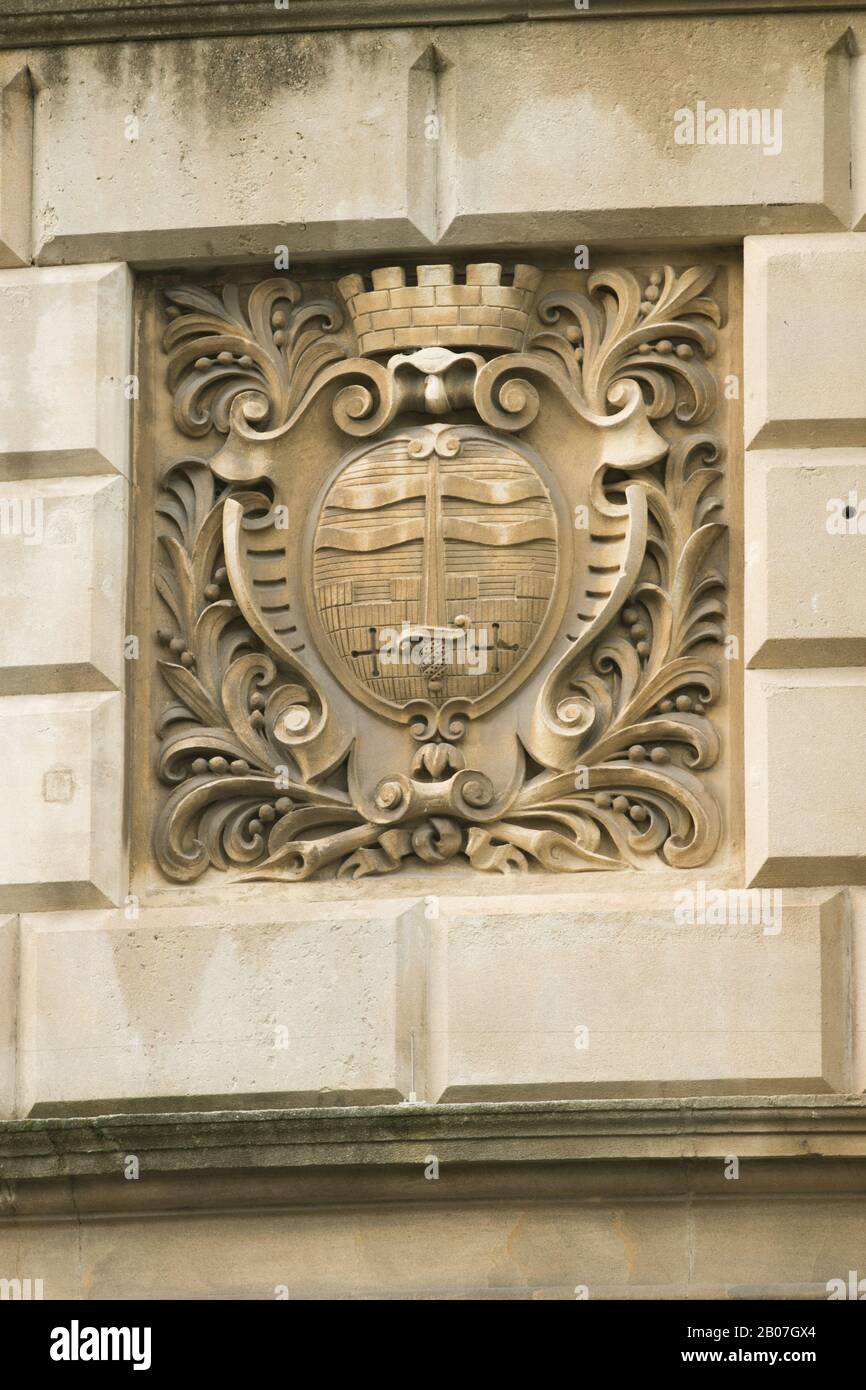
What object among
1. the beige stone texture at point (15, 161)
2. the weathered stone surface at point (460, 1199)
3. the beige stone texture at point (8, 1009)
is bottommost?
the weathered stone surface at point (460, 1199)

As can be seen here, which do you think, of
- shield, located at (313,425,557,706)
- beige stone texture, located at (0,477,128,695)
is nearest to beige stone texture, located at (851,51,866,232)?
shield, located at (313,425,557,706)

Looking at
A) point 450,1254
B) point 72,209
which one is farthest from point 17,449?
point 450,1254

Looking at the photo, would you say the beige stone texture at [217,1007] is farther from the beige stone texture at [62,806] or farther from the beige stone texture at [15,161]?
the beige stone texture at [15,161]

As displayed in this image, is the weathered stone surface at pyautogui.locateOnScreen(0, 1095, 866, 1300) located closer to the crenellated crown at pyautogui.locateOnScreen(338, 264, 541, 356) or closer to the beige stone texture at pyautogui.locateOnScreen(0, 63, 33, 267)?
the crenellated crown at pyautogui.locateOnScreen(338, 264, 541, 356)

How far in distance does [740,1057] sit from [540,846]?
86 cm

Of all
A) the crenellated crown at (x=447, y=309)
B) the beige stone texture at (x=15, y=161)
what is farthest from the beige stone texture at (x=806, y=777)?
the beige stone texture at (x=15, y=161)

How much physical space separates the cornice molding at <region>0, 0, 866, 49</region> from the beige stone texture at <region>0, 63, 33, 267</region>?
177mm

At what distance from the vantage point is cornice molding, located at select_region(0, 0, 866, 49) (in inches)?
419

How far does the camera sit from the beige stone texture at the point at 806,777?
1007 cm

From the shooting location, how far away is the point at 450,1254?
9922mm

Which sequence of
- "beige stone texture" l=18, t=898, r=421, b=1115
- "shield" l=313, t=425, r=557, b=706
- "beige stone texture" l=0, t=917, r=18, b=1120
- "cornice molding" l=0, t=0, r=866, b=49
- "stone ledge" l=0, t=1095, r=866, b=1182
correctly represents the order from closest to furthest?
"stone ledge" l=0, t=1095, r=866, b=1182
"beige stone texture" l=18, t=898, r=421, b=1115
"beige stone texture" l=0, t=917, r=18, b=1120
"shield" l=313, t=425, r=557, b=706
"cornice molding" l=0, t=0, r=866, b=49

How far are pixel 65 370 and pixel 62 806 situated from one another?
1322 mm

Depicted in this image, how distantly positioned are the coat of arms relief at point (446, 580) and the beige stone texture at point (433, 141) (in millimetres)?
219

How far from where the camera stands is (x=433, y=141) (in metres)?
10.7
